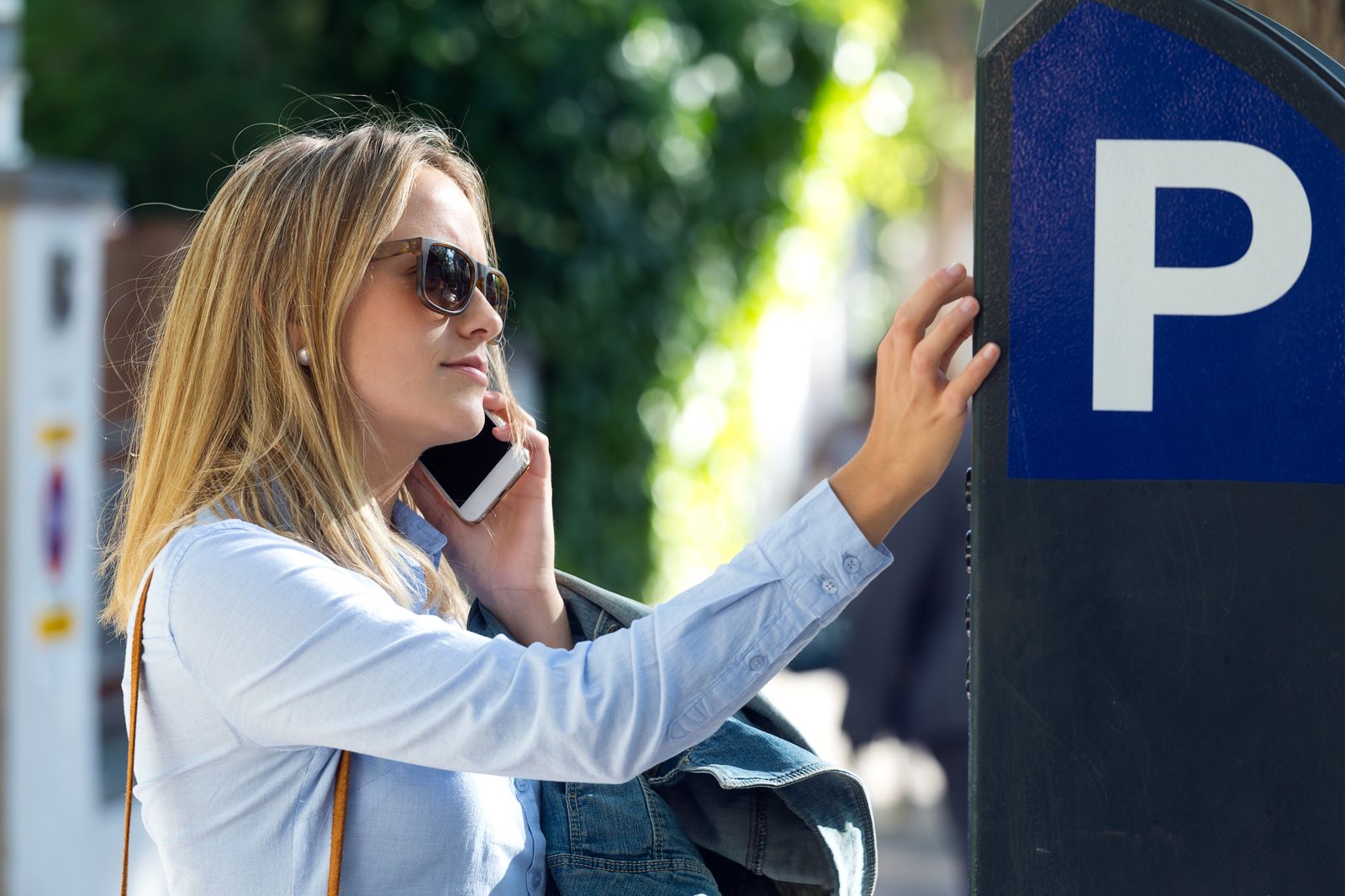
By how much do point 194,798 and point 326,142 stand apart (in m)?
0.73

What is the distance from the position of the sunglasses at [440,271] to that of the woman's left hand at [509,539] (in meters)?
0.31

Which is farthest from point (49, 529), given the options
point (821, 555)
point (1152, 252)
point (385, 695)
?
point (1152, 252)

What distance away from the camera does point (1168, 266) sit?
143 centimetres

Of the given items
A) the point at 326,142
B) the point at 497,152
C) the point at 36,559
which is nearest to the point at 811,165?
the point at 497,152

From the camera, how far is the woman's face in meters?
1.78

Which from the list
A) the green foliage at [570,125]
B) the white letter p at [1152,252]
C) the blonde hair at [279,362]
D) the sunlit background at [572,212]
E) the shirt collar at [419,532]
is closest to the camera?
the white letter p at [1152,252]

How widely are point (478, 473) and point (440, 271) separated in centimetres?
37

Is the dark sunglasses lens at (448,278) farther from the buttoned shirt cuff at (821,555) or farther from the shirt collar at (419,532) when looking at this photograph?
the buttoned shirt cuff at (821,555)

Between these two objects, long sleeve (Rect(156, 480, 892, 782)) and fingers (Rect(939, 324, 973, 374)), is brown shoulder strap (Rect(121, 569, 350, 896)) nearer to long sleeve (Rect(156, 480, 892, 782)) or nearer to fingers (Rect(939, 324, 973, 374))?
long sleeve (Rect(156, 480, 892, 782))

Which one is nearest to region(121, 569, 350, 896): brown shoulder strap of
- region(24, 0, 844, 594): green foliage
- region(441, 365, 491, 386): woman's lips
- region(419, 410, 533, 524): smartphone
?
region(441, 365, 491, 386): woman's lips

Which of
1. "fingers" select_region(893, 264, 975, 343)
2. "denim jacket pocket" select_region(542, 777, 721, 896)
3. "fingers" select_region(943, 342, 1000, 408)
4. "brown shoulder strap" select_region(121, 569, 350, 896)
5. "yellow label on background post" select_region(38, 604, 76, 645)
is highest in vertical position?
"fingers" select_region(893, 264, 975, 343)

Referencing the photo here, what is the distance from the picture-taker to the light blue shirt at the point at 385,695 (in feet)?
4.77

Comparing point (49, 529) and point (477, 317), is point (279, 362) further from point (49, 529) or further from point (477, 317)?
point (49, 529)

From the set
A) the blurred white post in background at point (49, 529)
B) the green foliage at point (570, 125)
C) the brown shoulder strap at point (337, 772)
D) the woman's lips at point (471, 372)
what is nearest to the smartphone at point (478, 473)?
the woman's lips at point (471, 372)
